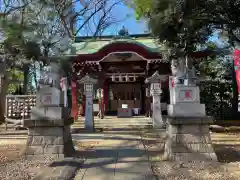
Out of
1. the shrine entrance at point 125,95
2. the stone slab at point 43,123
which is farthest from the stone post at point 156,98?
the shrine entrance at point 125,95

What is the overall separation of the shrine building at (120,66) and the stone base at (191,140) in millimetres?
7331

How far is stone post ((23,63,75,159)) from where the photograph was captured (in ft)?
22.1

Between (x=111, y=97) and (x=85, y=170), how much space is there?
16.4 meters

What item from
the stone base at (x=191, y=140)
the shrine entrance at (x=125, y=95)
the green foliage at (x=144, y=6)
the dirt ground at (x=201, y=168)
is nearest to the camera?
the dirt ground at (x=201, y=168)

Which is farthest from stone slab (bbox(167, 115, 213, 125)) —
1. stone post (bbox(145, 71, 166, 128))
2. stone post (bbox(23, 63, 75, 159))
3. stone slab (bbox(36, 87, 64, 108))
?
stone post (bbox(145, 71, 166, 128))

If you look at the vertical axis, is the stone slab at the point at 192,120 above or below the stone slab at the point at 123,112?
above

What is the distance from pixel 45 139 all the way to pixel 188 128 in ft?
10.7

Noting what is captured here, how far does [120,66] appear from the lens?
61.4 ft

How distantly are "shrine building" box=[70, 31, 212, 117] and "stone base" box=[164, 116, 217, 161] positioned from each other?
289 inches

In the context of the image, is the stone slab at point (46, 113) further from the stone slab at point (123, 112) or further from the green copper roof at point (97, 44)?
the stone slab at point (123, 112)

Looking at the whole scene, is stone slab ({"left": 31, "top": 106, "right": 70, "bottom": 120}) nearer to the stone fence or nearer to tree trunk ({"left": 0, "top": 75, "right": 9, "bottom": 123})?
the stone fence

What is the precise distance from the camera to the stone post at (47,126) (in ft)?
22.1

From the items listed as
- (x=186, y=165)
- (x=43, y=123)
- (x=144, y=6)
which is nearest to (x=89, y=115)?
(x=144, y=6)

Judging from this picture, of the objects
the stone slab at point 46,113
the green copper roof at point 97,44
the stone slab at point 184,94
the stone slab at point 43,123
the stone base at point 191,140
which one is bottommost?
the stone base at point 191,140
